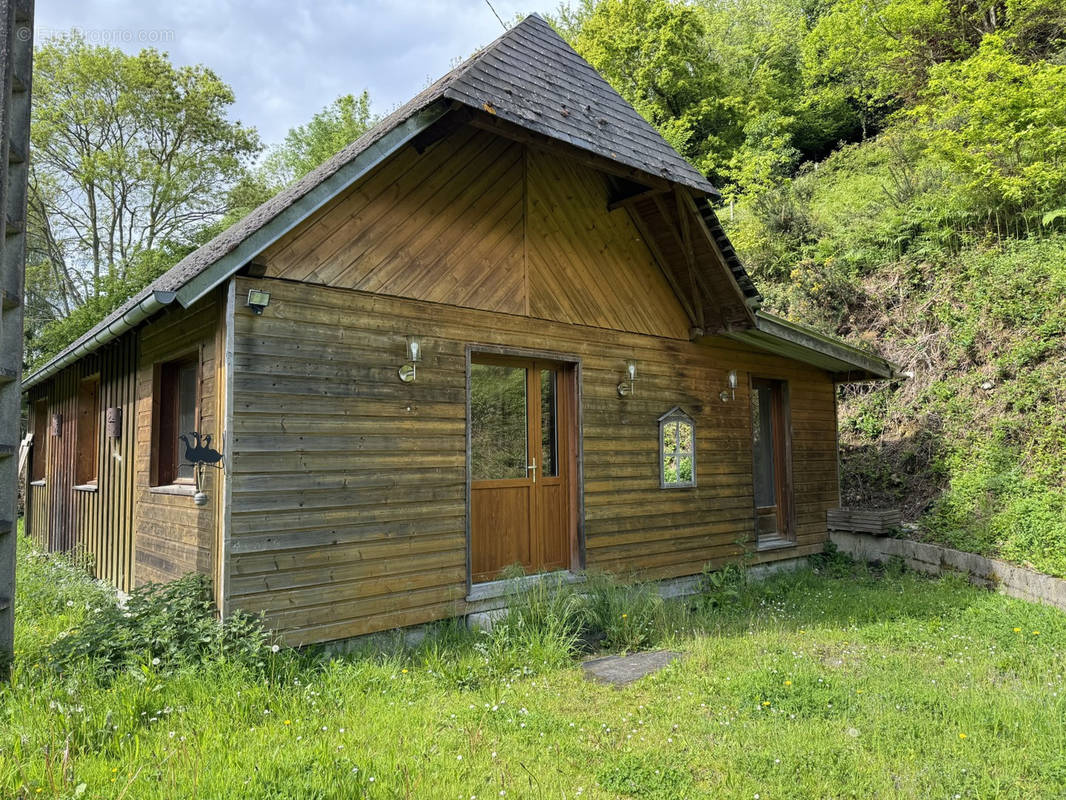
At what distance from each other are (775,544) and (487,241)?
5683mm

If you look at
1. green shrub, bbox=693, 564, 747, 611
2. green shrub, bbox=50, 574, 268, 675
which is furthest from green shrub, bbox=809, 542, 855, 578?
green shrub, bbox=50, 574, 268, 675

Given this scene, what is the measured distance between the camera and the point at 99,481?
7516 millimetres

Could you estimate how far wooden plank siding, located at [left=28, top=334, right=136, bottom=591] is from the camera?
6766 millimetres

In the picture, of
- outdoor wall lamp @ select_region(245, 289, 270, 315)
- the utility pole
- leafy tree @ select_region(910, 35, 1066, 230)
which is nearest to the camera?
the utility pole

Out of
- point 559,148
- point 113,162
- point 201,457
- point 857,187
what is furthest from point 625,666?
point 113,162

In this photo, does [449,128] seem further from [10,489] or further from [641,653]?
[641,653]

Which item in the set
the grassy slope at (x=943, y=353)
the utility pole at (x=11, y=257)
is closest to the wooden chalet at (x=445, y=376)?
the utility pole at (x=11, y=257)

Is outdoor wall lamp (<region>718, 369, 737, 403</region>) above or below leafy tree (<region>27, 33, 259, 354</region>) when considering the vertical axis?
below

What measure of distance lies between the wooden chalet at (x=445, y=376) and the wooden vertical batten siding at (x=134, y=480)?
0.13ft

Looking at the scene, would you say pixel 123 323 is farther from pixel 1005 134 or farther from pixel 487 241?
pixel 1005 134

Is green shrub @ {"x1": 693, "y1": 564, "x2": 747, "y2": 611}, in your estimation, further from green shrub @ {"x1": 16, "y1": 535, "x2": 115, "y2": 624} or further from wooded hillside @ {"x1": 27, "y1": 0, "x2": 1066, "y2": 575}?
green shrub @ {"x1": 16, "y1": 535, "x2": 115, "y2": 624}

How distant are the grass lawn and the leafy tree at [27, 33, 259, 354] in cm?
1826

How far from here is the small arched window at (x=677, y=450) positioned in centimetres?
759

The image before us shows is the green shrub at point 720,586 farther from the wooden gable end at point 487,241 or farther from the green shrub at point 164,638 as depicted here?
the green shrub at point 164,638
